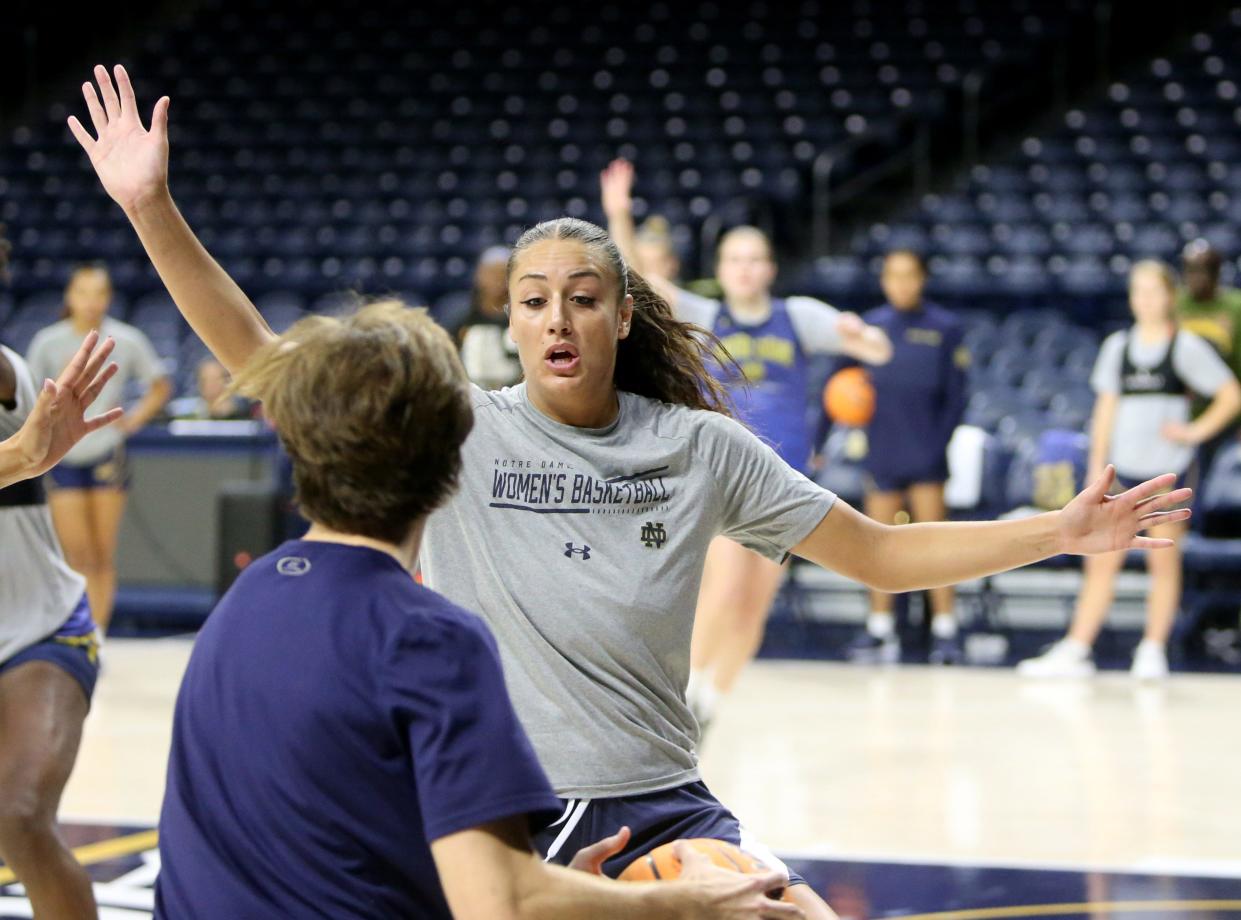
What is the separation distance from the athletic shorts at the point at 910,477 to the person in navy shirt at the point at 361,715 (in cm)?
749

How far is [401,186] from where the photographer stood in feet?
55.4

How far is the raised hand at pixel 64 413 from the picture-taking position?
9.27 feet

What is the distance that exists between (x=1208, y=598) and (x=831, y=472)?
7.03ft

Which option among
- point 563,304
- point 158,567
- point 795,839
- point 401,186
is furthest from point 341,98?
point 563,304

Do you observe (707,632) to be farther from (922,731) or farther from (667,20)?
(667,20)

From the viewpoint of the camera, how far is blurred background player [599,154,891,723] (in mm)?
6457

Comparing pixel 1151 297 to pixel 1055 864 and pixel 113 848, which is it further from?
pixel 113 848

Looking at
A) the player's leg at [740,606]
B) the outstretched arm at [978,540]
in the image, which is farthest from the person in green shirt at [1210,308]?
the outstretched arm at [978,540]

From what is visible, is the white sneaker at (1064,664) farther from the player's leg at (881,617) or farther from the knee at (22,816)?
the knee at (22,816)

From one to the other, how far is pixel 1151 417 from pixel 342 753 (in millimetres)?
7483

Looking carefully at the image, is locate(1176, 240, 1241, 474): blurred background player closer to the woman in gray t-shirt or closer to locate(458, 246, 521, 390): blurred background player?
locate(458, 246, 521, 390): blurred background player

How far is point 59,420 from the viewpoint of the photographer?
286 centimetres

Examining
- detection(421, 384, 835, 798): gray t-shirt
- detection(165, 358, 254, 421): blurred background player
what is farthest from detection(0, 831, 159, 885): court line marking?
detection(165, 358, 254, 421): blurred background player

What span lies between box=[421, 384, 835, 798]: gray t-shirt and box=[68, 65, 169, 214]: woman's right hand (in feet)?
2.02
